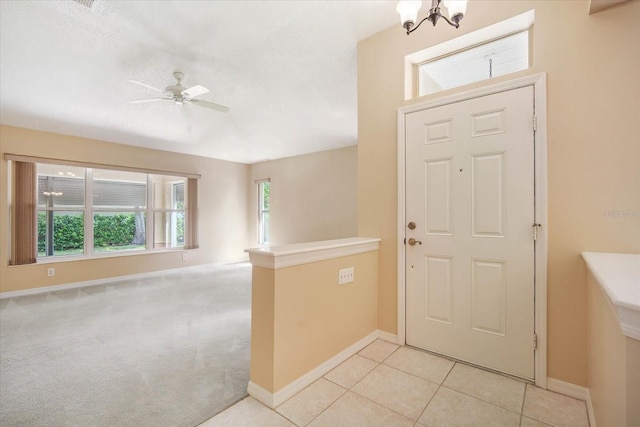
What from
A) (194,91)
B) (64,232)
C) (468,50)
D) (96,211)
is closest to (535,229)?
(468,50)

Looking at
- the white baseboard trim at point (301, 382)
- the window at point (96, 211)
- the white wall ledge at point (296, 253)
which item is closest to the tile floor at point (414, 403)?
A: the white baseboard trim at point (301, 382)

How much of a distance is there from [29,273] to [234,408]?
4.77 meters

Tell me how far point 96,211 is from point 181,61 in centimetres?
378

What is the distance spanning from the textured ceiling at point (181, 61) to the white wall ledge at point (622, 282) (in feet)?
7.36

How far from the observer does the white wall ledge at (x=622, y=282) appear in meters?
0.76

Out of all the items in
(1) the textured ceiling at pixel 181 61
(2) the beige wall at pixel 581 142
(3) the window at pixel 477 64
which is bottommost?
(2) the beige wall at pixel 581 142

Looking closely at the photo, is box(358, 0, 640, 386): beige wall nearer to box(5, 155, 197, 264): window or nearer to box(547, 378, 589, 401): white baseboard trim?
box(547, 378, 589, 401): white baseboard trim

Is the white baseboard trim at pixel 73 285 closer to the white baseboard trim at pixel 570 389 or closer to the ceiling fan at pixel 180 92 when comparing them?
the ceiling fan at pixel 180 92

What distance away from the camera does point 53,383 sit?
1922 millimetres

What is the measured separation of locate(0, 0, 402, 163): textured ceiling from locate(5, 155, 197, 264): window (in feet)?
2.77

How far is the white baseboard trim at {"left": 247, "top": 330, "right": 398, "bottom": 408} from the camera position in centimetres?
165

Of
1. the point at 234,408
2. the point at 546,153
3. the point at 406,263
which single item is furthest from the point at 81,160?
the point at 546,153

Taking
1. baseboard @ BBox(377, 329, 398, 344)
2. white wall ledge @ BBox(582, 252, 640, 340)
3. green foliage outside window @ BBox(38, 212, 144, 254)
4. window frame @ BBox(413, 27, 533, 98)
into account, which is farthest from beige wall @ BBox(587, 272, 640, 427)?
green foliage outside window @ BBox(38, 212, 144, 254)

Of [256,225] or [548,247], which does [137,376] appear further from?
[256,225]
